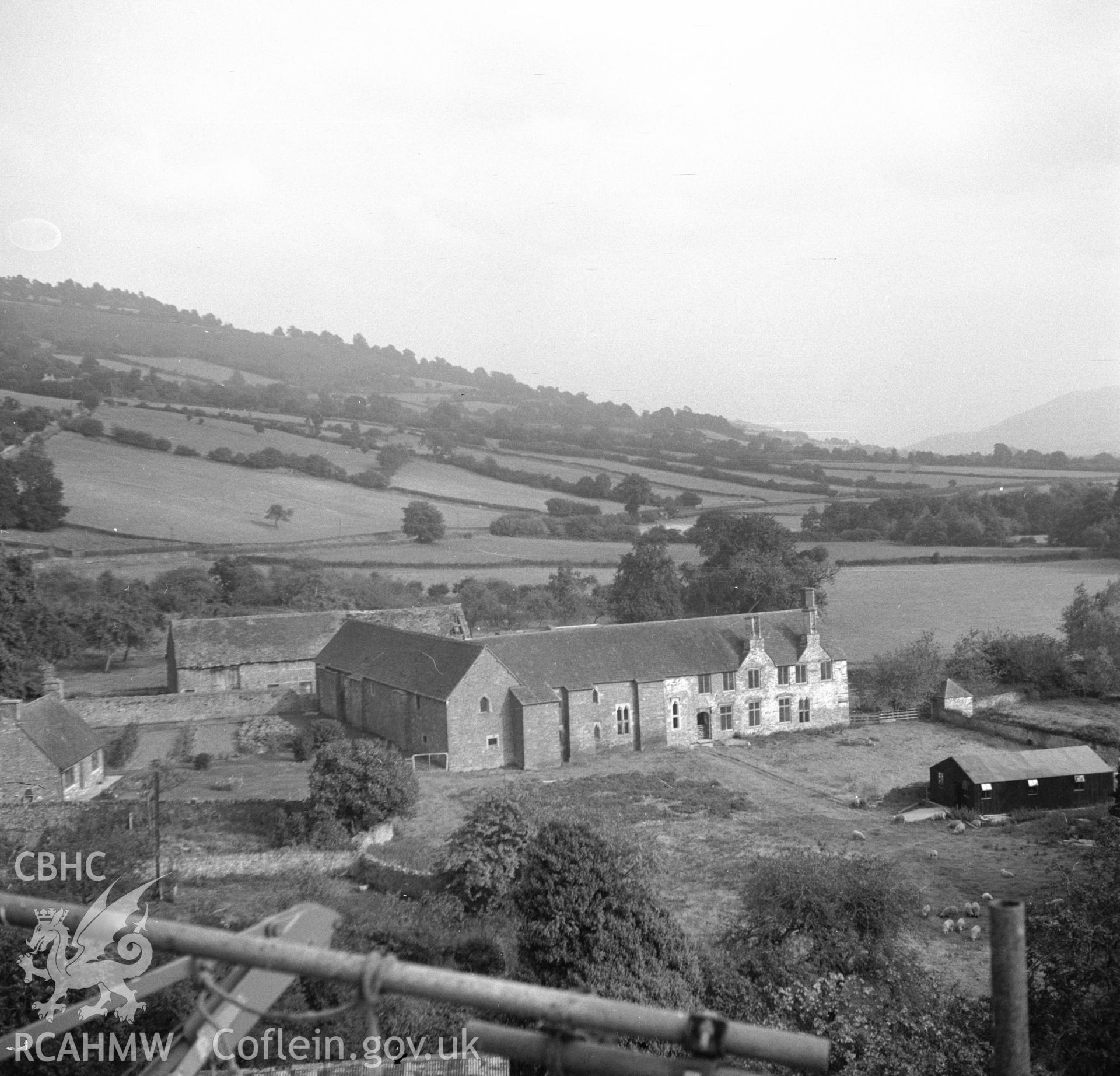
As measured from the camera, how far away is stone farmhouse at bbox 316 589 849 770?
3581 centimetres

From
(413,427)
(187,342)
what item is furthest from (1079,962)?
(187,342)

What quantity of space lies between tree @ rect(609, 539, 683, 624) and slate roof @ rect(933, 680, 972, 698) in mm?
15237

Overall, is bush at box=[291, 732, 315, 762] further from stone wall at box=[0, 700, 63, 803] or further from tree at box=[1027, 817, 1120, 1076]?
tree at box=[1027, 817, 1120, 1076]

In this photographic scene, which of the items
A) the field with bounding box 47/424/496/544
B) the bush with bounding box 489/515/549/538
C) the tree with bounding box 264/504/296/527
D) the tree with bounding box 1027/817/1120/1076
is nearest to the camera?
the tree with bounding box 1027/817/1120/1076

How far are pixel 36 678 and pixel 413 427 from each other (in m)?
65.9

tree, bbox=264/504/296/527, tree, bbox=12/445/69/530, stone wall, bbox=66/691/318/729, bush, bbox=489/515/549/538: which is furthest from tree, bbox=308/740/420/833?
bush, bbox=489/515/549/538

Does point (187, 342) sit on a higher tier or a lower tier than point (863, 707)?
higher

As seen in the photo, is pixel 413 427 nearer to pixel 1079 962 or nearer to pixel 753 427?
pixel 753 427

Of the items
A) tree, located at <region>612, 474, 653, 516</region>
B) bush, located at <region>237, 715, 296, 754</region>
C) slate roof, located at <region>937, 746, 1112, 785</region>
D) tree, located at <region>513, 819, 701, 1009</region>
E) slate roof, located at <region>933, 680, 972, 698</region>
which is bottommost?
bush, located at <region>237, 715, 296, 754</region>

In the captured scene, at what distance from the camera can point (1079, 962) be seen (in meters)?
13.8

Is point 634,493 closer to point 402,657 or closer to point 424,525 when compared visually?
point 424,525

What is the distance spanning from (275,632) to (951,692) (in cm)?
3015

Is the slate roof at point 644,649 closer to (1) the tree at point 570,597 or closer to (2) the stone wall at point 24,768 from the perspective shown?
(2) the stone wall at point 24,768

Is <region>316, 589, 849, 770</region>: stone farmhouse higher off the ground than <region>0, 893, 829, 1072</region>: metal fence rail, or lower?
lower
